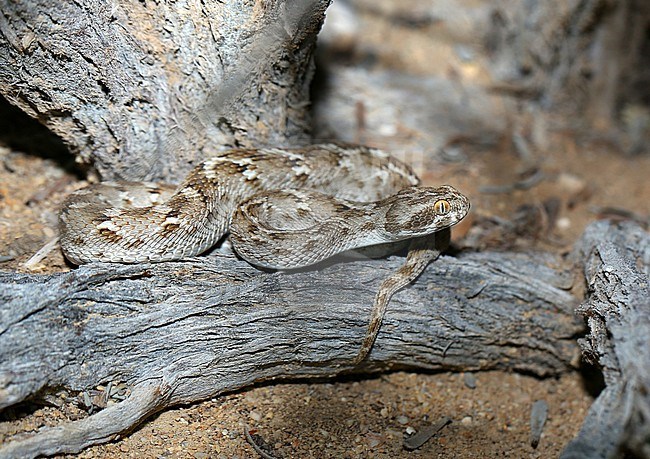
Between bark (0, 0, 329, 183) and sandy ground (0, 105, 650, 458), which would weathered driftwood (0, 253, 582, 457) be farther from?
bark (0, 0, 329, 183)

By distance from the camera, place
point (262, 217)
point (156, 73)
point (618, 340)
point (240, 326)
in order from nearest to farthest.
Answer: point (618, 340) → point (240, 326) → point (156, 73) → point (262, 217)

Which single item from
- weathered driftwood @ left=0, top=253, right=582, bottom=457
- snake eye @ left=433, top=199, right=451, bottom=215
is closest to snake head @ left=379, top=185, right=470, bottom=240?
snake eye @ left=433, top=199, right=451, bottom=215

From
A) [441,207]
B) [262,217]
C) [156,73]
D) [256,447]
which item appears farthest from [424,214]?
[156,73]

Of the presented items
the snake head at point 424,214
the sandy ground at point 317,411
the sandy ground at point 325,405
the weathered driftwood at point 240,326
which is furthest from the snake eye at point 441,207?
the sandy ground at point 317,411

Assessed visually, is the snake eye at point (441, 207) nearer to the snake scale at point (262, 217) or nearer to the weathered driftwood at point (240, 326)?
the snake scale at point (262, 217)

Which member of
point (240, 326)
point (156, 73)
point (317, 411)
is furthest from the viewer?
point (156, 73)

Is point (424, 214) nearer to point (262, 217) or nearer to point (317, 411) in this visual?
point (262, 217)

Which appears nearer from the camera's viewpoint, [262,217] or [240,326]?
[240,326]

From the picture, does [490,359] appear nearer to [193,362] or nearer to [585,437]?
[585,437]
